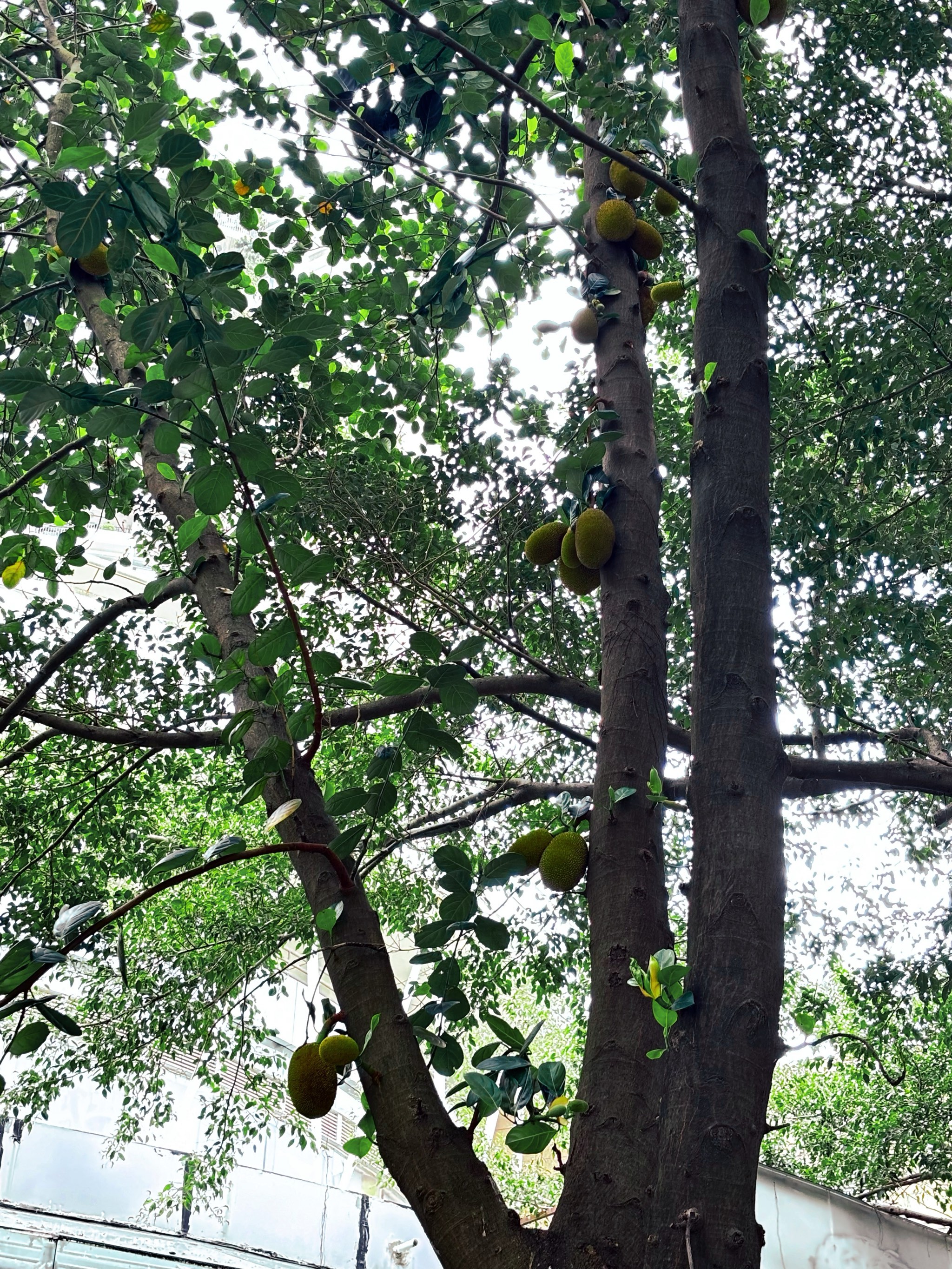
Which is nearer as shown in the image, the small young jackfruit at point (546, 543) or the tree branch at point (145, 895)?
the tree branch at point (145, 895)

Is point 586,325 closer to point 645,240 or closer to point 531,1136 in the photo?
point 645,240

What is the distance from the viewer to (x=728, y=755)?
123cm

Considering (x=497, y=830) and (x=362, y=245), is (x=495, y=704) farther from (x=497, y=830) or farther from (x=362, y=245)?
(x=362, y=245)

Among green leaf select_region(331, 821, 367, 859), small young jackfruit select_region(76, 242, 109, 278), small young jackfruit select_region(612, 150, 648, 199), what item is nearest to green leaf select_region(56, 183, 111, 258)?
green leaf select_region(331, 821, 367, 859)

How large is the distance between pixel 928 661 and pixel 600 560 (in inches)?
96.6

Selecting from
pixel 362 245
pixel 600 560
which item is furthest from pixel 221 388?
pixel 362 245

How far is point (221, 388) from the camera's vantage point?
1.18 meters

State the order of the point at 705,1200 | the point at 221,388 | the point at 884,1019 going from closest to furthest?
the point at 705,1200, the point at 221,388, the point at 884,1019

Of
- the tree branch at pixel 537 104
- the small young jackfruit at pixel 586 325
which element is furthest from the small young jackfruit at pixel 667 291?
the tree branch at pixel 537 104

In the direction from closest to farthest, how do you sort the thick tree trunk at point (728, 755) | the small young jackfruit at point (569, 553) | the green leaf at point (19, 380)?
the thick tree trunk at point (728, 755)
the green leaf at point (19, 380)
the small young jackfruit at point (569, 553)

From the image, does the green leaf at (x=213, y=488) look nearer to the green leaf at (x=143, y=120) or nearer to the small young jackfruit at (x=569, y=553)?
the green leaf at (x=143, y=120)

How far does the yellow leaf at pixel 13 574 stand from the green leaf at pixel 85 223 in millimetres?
1237

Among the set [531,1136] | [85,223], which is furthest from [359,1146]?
[85,223]

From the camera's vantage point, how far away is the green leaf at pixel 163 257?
116cm
